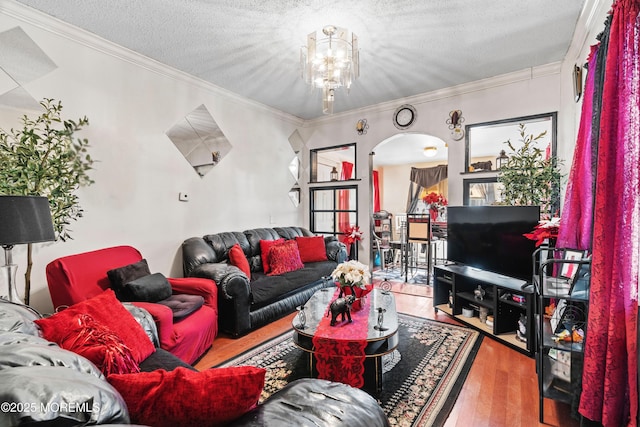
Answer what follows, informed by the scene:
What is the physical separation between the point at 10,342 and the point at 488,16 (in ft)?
11.8

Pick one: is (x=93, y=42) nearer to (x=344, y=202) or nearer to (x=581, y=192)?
(x=344, y=202)

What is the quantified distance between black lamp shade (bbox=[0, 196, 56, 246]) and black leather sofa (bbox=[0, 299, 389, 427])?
0.54 metres

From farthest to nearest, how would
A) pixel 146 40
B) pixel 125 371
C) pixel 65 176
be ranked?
pixel 146 40 < pixel 65 176 < pixel 125 371

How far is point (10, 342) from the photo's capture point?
35.9 inches

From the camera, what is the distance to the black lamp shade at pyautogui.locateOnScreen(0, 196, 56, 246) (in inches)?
66.4

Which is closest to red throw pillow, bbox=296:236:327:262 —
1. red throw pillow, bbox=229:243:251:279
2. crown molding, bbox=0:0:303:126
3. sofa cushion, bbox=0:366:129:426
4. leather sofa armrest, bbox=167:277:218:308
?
red throw pillow, bbox=229:243:251:279

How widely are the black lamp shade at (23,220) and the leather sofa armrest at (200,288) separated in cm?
117

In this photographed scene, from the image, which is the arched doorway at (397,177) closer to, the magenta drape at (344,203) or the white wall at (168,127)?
the magenta drape at (344,203)

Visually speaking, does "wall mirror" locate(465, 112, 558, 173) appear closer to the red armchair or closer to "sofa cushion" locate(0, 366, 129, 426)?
the red armchair

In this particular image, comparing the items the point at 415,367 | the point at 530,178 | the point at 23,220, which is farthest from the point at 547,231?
the point at 23,220

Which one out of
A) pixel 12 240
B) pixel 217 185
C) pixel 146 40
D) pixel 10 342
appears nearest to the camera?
pixel 10 342

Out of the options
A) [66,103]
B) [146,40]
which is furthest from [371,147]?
[66,103]

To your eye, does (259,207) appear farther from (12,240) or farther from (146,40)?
(12,240)

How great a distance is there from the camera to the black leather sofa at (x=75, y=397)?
586 millimetres
